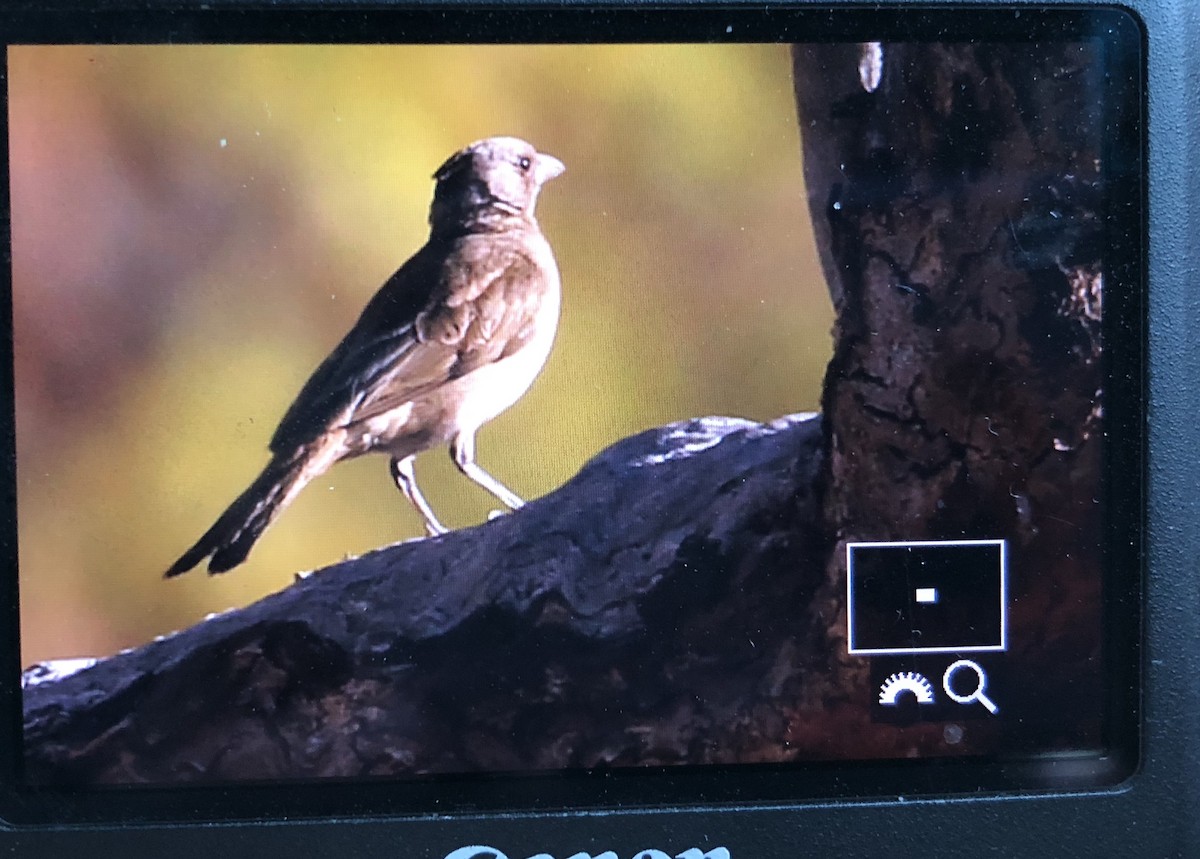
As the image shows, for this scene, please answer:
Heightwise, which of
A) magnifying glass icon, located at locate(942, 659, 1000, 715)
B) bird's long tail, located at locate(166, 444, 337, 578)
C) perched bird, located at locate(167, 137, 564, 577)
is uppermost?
perched bird, located at locate(167, 137, 564, 577)

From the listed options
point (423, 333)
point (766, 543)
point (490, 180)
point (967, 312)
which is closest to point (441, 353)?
point (423, 333)

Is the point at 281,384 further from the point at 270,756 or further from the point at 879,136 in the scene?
the point at 879,136

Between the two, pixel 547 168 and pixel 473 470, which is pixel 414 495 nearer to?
pixel 473 470

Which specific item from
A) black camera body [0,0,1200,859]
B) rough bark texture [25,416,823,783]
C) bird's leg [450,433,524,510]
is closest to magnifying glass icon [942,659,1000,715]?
black camera body [0,0,1200,859]

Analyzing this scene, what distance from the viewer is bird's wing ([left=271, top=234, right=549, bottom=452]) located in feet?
2.26

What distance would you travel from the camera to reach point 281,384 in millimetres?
685

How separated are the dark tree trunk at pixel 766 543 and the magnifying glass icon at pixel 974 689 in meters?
0.03

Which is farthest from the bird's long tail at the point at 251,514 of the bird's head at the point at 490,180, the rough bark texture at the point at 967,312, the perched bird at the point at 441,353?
the rough bark texture at the point at 967,312

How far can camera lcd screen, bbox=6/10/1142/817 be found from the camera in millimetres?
678

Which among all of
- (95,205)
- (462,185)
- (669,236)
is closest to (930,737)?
(669,236)

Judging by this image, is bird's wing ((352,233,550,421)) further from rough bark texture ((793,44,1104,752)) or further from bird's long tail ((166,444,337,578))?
rough bark texture ((793,44,1104,752))

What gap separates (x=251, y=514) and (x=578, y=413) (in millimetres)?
239
